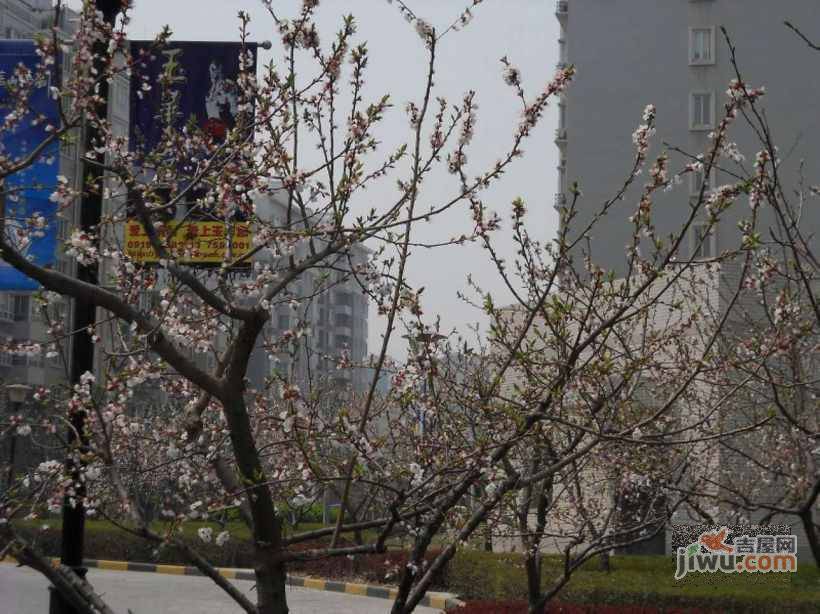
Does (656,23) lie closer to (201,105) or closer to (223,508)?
(201,105)

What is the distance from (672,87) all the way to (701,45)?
1.71 m

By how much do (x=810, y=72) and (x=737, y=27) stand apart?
2.82m

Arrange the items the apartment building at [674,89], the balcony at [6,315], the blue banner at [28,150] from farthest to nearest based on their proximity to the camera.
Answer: the balcony at [6,315], the apartment building at [674,89], the blue banner at [28,150]

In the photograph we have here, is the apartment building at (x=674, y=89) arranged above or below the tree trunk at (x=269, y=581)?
above

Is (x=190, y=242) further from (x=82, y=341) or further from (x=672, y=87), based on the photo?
(x=672, y=87)

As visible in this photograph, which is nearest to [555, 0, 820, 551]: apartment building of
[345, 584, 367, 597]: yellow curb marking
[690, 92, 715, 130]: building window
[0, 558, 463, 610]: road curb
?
[690, 92, 715, 130]: building window

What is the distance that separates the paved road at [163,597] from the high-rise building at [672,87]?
21.0 metres

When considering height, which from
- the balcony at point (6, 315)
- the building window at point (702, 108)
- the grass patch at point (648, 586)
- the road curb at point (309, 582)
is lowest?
the road curb at point (309, 582)

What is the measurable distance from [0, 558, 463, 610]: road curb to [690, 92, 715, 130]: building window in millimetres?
23700

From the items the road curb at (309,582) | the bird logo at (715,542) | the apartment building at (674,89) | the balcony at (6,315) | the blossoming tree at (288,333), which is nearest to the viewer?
the blossoming tree at (288,333)

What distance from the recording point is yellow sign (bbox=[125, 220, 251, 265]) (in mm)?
5129

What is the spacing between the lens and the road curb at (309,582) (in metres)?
19.9

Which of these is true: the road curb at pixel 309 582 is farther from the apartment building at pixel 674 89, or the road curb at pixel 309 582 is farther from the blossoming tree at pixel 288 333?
the apartment building at pixel 674 89

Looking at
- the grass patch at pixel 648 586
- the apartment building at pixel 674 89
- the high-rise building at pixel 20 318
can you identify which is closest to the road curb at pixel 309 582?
the grass patch at pixel 648 586
